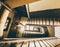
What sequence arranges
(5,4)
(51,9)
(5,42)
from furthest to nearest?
(51,9) < (5,42) < (5,4)

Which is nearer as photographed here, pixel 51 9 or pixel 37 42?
pixel 37 42

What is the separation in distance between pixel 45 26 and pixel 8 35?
0.60 meters

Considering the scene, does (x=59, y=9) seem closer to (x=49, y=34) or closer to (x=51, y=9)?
(x=51, y=9)

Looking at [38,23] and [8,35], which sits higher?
[38,23]

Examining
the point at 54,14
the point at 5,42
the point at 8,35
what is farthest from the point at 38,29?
the point at 5,42

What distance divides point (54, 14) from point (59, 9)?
0.11 m

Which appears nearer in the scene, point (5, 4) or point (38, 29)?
point (5, 4)

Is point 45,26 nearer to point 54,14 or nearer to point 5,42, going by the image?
point 54,14

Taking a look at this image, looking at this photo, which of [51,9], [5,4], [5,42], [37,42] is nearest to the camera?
[5,4]

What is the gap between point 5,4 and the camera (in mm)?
1268

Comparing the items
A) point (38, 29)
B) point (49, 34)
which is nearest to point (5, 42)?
point (38, 29)

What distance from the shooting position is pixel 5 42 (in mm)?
1388

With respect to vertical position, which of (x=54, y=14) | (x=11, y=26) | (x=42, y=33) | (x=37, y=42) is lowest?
(x=37, y=42)

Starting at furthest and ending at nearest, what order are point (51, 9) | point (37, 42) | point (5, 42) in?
point (51, 9) < point (37, 42) < point (5, 42)
